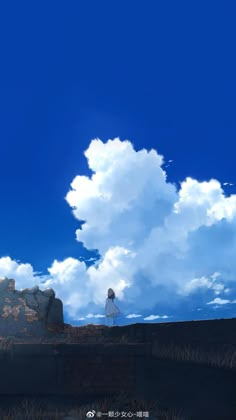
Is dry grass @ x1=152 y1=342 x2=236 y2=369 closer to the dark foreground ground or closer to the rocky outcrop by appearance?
the dark foreground ground

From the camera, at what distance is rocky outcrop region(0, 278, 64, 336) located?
16484 millimetres

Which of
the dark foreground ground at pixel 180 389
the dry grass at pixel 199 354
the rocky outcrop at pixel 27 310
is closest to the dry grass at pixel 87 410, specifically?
the dark foreground ground at pixel 180 389

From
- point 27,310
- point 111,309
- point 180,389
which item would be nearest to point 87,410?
point 180,389

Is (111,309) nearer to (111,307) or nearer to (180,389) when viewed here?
(111,307)

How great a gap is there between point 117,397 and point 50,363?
163 cm

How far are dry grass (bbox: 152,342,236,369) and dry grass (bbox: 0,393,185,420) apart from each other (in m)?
1.27

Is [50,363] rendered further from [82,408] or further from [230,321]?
[230,321]

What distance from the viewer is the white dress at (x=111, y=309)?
16719mm

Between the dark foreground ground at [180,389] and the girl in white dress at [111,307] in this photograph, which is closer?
the dark foreground ground at [180,389]

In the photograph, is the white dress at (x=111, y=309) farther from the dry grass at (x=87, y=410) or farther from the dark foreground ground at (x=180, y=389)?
the dry grass at (x=87, y=410)

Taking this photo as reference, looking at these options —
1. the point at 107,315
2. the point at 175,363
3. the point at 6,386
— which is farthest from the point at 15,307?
the point at 175,363

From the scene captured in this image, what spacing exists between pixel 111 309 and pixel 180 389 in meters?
6.83

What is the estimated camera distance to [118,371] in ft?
35.2

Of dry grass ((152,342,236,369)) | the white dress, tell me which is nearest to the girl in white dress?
the white dress
